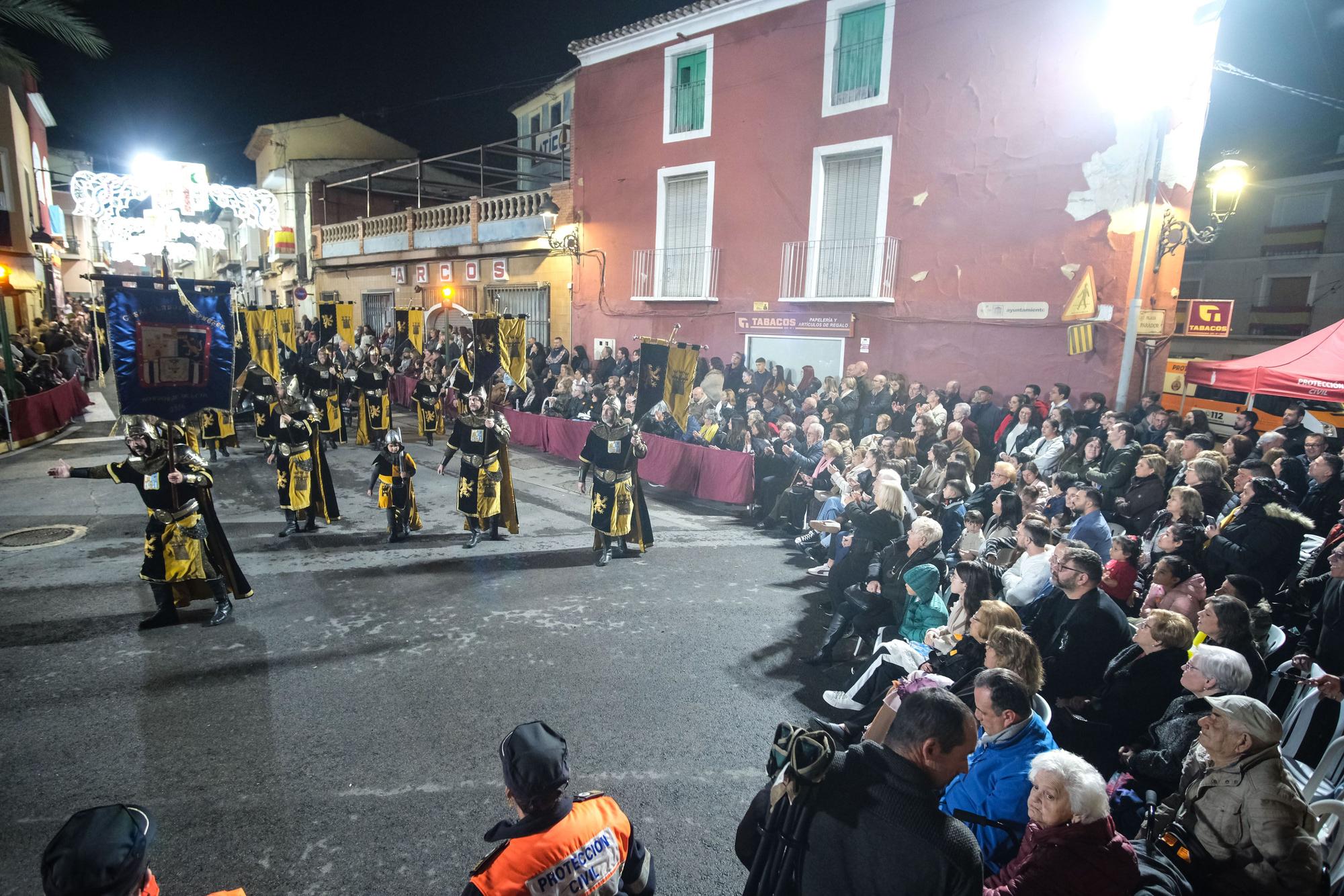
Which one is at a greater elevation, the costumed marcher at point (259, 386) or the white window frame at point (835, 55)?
the white window frame at point (835, 55)

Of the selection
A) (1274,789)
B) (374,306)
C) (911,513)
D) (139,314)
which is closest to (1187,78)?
(911,513)

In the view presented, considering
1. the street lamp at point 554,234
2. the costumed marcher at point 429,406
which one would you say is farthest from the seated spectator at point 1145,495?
the street lamp at point 554,234

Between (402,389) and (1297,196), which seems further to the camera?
(1297,196)

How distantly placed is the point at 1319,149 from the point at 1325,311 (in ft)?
16.1

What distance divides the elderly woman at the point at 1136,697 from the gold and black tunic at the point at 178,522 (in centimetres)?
683

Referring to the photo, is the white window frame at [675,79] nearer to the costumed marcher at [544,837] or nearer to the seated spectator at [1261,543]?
the seated spectator at [1261,543]

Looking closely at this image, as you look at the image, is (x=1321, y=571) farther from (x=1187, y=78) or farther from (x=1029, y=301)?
(x=1187, y=78)

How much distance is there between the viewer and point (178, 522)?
6.17m

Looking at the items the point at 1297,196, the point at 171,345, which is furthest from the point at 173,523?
the point at 1297,196

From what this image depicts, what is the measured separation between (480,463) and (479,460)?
39mm

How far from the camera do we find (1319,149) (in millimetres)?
21375

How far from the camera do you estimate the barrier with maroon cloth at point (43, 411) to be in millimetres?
13383

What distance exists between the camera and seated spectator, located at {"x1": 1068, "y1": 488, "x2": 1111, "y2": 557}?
20.1ft

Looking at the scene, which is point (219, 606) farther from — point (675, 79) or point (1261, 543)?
point (675, 79)
